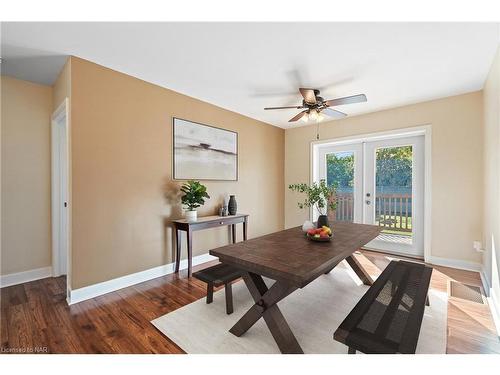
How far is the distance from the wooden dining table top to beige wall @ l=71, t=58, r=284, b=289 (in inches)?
56.1

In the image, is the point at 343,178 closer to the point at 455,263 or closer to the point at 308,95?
the point at 455,263

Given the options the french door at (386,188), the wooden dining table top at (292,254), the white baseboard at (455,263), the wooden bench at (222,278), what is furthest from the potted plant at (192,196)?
the white baseboard at (455,263)

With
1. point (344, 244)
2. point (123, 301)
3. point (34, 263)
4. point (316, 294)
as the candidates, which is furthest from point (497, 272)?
point (34, 263)

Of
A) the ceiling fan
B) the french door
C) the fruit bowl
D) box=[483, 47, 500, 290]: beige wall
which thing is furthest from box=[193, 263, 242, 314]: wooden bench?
the french door

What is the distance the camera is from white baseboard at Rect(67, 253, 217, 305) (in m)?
2.24

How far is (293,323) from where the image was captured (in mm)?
1904

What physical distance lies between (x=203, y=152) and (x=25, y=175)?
208 centimetres

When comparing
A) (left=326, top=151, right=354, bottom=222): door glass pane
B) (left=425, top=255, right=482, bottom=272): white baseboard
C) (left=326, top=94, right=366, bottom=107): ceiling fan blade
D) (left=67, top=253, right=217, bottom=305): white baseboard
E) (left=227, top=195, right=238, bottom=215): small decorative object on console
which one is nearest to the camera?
(left=67, top=253, right=217, bottom=305): white baseboard

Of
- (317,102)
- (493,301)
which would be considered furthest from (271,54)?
(493,301)

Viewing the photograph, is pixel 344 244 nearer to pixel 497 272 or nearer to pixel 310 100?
pixel 497 272

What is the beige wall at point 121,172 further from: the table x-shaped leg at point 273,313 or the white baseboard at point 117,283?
the table x-shaped leg at point 273,313

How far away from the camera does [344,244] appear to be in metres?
1.96

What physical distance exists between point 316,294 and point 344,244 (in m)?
0.76

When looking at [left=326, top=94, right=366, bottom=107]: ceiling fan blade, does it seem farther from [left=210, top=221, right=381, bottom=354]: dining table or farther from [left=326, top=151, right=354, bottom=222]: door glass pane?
[left=326, top=151, right=354, bottom=222]: door glass pane
